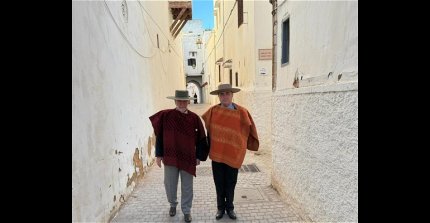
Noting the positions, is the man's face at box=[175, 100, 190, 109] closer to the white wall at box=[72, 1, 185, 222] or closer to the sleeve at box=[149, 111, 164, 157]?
the sleeve at box=[149, 111, 164, 157]

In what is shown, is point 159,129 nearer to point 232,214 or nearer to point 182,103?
point 182,103

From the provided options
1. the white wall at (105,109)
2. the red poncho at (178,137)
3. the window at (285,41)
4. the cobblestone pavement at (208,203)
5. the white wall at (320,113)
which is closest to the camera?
the white wall at (320,113)

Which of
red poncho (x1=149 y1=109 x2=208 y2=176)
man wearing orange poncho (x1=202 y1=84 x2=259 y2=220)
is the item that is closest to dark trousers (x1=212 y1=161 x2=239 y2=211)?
man wearing orange poncho (x1=202 y1=84 x2=259 y2=220)

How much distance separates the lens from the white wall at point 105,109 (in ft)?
10.4

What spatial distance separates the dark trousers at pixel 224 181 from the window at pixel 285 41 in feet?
6.54

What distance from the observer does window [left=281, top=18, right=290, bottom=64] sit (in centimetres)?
502

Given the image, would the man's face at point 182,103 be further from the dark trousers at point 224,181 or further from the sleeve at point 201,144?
the dark trousers at point 224,181

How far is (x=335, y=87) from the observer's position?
3.16 metres

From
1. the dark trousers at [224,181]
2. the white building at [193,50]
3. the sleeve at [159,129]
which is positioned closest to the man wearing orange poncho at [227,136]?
the dark trousers at [224,181]

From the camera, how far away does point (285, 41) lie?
5121 mm

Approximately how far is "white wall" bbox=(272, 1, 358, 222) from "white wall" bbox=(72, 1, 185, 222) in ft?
8.21

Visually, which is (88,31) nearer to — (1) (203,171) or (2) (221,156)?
(2) (221,156)

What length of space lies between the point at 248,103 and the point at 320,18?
6605 mm
